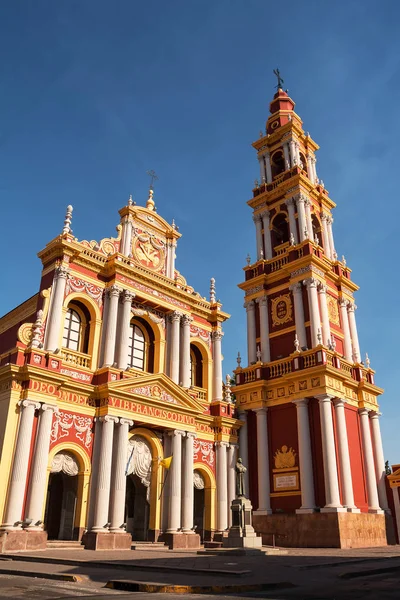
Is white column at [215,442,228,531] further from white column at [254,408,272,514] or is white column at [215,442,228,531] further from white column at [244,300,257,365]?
white column at [244,300,257,365]

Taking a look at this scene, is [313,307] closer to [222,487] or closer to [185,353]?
[185,353]

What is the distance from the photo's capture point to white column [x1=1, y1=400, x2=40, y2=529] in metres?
17.2

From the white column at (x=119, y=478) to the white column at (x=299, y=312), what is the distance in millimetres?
9801

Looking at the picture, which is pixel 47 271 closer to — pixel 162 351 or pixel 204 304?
pixel 162 351

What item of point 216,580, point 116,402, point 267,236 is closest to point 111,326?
point 116,402

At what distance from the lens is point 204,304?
93.6ft

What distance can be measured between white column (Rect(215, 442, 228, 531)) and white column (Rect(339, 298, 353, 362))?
8.27 m

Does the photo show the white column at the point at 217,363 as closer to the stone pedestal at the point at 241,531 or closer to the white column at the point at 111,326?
the white column at the point at 111,326

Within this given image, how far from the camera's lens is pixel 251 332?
2912 centimetres

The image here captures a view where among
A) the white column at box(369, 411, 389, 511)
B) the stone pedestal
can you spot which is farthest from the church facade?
the white column at box(369, 411, 389, 511)

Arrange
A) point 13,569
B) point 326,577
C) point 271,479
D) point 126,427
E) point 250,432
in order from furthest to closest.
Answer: point 250,432 < point 271,479 < point 126,427 < point 13,569 < point 326,577

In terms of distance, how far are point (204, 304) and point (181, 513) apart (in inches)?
427

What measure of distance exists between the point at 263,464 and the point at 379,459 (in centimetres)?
595

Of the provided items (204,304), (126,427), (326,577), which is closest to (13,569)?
(326,577)
